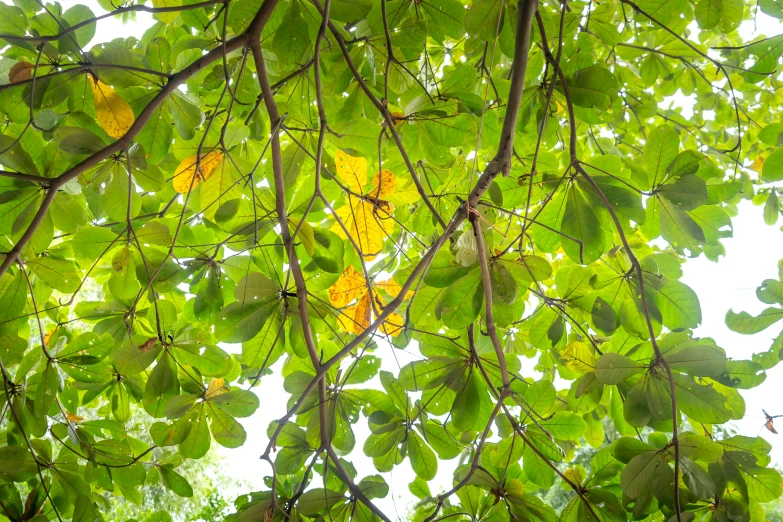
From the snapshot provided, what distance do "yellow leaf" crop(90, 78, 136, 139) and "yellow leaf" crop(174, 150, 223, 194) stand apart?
0.14m

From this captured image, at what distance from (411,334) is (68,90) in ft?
3.28

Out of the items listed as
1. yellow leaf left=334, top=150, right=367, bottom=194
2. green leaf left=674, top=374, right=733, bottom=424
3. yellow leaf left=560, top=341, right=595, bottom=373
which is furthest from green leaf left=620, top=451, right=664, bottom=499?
yellow leaf left=334, top=150, right=367, bottom=194

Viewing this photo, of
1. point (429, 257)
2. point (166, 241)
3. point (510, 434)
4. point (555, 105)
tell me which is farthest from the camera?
point (555, 105)

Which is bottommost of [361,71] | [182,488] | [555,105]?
[182,488]

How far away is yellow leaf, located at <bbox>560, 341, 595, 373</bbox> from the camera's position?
1219 mm

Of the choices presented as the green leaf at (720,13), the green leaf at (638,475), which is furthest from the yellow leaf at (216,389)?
the green leaf at (720,13)

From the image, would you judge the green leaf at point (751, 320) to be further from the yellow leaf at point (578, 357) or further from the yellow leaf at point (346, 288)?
the yellow leaf at point (346, 288)

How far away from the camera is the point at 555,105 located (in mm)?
1434

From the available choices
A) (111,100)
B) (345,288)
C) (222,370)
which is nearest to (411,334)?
(345,288)

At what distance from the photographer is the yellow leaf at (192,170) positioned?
1181mm

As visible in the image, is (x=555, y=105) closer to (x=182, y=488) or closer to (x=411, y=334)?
(x=411, y=334)

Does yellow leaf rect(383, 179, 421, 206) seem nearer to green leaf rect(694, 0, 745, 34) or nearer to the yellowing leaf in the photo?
the yellowing leaf

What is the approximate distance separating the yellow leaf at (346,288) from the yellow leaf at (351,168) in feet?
0.70

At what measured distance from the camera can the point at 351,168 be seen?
1167mm
